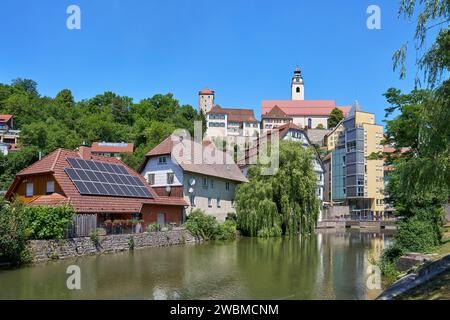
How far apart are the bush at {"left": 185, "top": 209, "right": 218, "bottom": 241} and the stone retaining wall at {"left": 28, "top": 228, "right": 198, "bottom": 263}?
2.40ft

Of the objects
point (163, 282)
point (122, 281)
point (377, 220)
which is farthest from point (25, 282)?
point (377, 220)

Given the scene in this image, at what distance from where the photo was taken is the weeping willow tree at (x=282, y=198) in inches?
1533

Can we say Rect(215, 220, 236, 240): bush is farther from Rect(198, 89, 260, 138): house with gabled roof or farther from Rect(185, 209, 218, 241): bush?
Rect(198, 89, 260, 138): house with gabled roof

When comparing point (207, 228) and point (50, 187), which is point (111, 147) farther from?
point (50, 187)

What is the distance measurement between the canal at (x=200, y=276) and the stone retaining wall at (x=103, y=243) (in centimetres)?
79

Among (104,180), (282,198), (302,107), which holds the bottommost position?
(282,198)

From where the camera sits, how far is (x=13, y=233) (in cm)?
1938

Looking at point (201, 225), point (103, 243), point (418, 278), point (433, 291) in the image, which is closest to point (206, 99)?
point (201, 225)

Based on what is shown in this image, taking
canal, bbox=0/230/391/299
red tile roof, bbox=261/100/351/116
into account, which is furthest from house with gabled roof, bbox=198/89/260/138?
canal, bbox=0/230/391/299

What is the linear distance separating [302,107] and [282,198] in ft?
370

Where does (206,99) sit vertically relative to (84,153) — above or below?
above

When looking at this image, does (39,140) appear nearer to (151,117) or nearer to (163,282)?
(151,117)

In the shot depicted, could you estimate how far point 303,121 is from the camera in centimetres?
14475

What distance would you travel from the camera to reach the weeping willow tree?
128 ft
